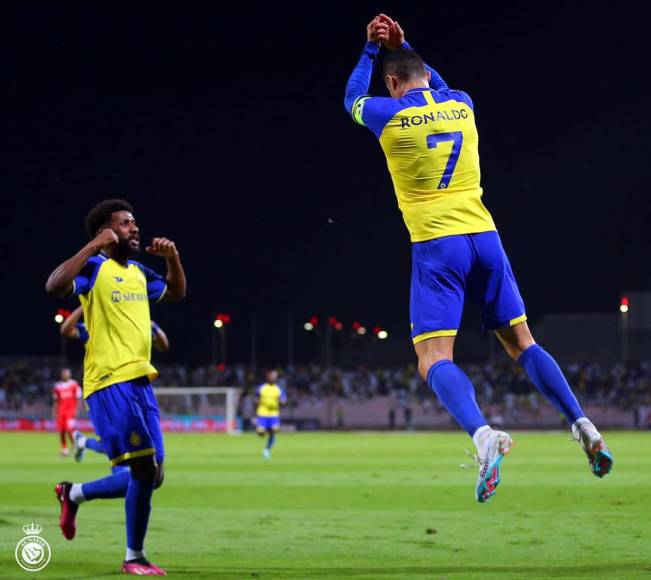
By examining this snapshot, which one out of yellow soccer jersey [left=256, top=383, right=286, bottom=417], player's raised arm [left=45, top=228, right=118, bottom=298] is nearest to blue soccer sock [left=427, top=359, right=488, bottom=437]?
player's raised arm [left=45, top=228, right=118, bottom=298]

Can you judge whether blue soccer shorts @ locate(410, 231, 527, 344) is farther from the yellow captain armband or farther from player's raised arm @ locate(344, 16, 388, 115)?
player's raised arm @ locate(344, 16, 388, 115)

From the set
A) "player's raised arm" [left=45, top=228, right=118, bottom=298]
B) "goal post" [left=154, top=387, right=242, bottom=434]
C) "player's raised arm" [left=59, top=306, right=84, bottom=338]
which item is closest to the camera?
"player's raised arm" [left=45, top=228, right=118, bottom=298]

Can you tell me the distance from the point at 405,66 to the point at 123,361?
2996 mm

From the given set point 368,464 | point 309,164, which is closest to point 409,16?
point 309,164

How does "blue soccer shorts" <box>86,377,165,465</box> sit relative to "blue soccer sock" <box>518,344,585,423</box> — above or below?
below

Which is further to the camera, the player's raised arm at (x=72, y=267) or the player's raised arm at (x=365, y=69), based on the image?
the player's raised arm at (x=72, y=267)

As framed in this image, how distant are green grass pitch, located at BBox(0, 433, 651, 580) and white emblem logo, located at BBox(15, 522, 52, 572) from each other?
0.10m

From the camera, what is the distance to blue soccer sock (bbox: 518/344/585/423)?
812cm

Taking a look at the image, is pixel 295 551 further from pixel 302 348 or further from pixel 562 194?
pixel 302 348

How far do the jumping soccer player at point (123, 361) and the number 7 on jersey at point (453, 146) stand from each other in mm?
2287

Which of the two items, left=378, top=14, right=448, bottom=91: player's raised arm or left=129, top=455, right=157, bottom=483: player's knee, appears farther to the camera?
left=129, top=455, right=157, bottom=483: player's knee

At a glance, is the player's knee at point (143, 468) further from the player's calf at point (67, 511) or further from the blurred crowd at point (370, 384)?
the blurred crowd at point (370, 384)

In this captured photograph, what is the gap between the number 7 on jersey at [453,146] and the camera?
320 inches

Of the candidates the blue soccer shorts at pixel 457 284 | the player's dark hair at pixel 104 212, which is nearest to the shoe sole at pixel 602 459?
the blue soccer shorts at pixel 457 284
